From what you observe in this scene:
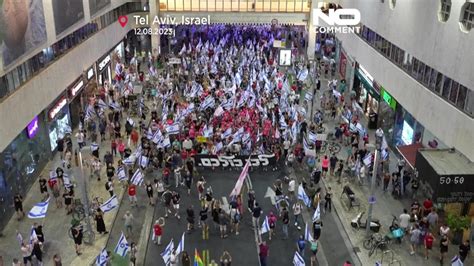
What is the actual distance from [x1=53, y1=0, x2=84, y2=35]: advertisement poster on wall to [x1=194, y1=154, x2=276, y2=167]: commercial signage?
1123cm

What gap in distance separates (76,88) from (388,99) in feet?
70.5

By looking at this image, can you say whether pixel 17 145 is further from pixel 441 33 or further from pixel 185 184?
pixel 441 33

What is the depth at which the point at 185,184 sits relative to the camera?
28.3m

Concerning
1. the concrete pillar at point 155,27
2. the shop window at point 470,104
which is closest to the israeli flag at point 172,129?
the shop window at point 470,104

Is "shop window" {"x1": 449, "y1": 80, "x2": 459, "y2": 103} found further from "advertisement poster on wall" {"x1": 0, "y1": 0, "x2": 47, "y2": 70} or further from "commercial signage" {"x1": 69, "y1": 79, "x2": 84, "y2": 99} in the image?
"commercial signage" {"x1": 69, "y1": 79, "x2": 84, "y2": 99}

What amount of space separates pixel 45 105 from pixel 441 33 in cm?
2074

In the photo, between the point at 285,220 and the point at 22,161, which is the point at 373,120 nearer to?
the point at 285,220

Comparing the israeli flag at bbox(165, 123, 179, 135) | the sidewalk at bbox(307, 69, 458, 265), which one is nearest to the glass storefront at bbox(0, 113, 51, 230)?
the israeli flag at bbox(165, 123, 179, 135)

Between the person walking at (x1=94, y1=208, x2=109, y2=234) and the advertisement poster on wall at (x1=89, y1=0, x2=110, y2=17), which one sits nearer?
the person walking at (x1=94, y1=208, x2=109, y2=234)

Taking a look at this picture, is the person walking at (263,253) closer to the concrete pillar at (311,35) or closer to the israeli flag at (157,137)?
the israeli flag at (157,137)

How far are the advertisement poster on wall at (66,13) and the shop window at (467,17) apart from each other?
2151 centimetres

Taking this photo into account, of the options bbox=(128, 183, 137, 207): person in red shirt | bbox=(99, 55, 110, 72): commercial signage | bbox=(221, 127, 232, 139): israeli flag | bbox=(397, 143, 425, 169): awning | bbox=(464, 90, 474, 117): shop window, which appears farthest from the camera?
bbox=(99, 55, 110, 72): commercial signage

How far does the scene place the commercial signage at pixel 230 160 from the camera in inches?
1166

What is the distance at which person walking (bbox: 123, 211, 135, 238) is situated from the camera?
2325 centimetres
